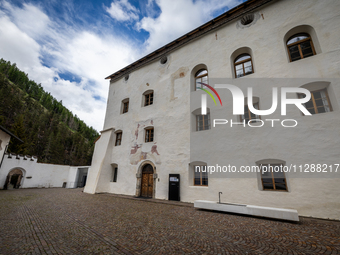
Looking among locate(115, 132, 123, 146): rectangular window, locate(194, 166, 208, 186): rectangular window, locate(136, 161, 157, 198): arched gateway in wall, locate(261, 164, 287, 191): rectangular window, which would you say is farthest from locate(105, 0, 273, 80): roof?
locate(194, 166, 208, 186): rectangular window

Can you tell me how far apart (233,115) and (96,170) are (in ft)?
36.2

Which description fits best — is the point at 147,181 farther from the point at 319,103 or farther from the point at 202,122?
the point at 319,103

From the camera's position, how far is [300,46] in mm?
7695

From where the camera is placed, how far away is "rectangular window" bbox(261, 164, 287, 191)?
6.52 meters

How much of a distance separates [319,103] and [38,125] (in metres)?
53.7

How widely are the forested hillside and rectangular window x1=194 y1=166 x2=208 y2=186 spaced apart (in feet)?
93.4

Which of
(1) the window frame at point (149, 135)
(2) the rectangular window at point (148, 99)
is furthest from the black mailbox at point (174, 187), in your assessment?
(2) the rectangular window at point (148, 99)

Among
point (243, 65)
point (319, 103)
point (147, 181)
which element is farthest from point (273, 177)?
point (147, 181)

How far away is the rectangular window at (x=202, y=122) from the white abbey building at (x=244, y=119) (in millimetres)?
61

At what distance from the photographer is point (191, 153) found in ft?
29.5

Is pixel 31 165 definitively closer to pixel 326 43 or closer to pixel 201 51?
pixel 201 51

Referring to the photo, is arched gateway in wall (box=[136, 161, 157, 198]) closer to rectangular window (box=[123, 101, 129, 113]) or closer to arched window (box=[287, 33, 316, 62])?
rectangular window (box=[123, 101, 129, 113])

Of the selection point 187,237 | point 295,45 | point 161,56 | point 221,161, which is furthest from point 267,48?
point 187,237

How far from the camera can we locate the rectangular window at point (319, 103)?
654cm
